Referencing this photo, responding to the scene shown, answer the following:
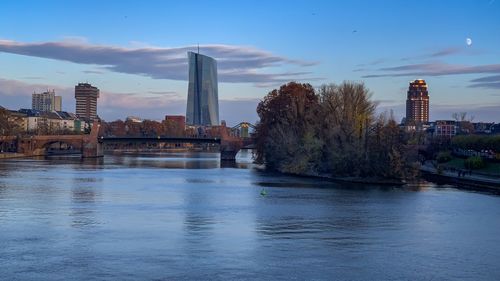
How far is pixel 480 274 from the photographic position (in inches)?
828

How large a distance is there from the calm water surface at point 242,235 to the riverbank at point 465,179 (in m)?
10.4

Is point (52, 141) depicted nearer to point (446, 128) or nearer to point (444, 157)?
point (444, 157)

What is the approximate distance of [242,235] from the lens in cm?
2712

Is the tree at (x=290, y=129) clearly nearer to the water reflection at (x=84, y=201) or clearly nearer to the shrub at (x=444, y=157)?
the shrub at (x=444, y=157)

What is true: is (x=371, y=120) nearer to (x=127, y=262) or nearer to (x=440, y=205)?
(x=440, y=205)

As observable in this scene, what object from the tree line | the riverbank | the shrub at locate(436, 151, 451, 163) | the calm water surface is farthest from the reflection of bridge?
the calm water surface

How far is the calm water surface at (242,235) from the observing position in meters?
20.6

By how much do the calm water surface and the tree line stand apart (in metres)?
12.4

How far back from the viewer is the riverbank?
5756 centimetres

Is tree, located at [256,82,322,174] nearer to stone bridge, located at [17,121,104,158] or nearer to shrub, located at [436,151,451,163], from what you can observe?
shrub, located at [436,151,451,163]

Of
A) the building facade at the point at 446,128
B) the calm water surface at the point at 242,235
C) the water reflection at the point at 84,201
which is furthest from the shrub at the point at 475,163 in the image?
the building facade at the point at 446,128

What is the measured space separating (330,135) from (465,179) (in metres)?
12.7

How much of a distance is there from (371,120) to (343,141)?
16.9 feet

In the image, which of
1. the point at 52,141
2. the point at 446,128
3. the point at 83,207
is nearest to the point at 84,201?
the point at 83,207
